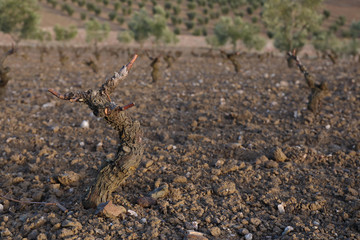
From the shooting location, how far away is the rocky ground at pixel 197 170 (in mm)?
3891

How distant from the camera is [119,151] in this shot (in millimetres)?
4016

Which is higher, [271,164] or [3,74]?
[271,164]

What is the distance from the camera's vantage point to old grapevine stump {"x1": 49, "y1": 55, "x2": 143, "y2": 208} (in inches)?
142

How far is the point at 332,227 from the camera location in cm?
398

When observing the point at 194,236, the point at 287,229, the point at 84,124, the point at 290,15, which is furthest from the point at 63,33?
the point at 287,229

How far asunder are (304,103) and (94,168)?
717cm

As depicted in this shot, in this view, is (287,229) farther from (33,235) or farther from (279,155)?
(33,235)

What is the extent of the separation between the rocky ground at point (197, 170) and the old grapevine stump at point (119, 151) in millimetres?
234

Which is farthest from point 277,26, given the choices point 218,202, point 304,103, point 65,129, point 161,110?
point 218,202

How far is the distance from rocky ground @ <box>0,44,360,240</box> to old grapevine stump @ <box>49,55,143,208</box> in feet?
0.77

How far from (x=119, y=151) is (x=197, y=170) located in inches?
68.5

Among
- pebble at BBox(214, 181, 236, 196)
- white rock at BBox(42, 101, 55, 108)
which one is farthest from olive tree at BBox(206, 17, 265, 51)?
pebble at BBox(214, 181, 236, 196)

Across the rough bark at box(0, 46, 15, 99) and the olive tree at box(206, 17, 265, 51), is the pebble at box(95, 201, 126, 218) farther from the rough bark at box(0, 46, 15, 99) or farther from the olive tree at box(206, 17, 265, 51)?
the olive tree at box(206, 17, 265, 51)

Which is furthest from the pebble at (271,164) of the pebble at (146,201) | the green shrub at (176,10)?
the green shrub at (176,10)
